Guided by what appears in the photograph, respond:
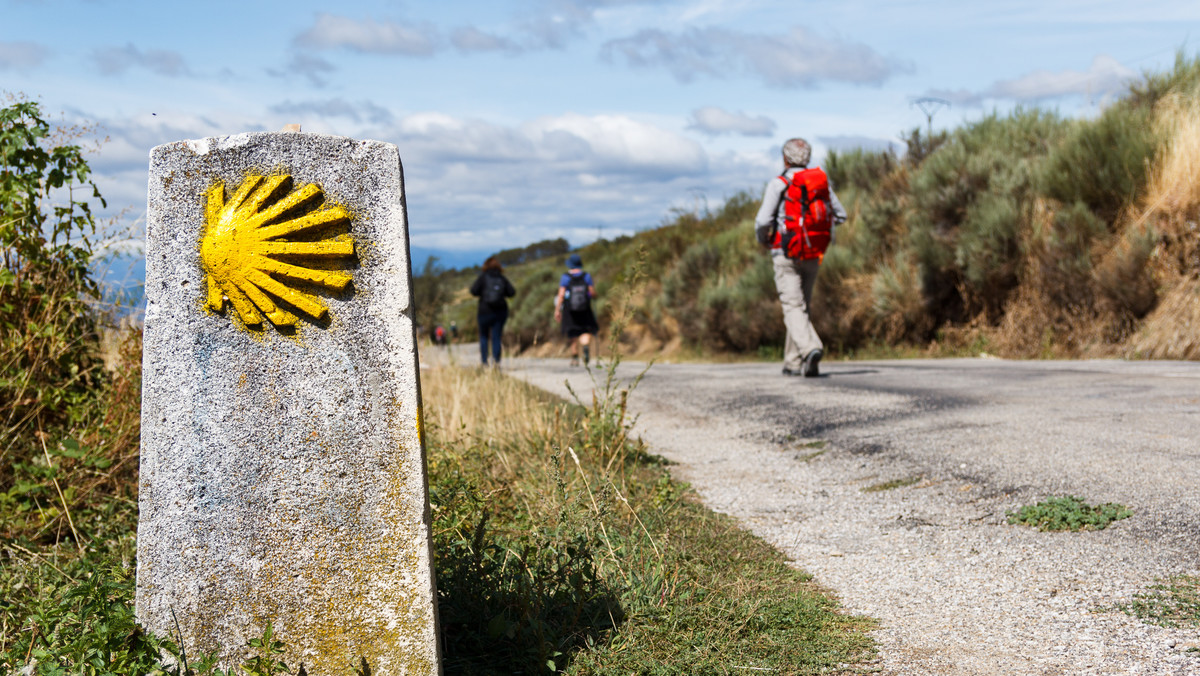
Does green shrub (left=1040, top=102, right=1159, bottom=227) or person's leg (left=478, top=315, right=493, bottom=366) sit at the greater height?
green shrub (left=1040, top=102, right=1159, bottom=227)

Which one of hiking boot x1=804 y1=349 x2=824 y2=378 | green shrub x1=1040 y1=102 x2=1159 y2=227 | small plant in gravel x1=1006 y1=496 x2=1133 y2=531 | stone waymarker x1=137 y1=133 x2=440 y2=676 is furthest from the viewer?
green shrub x1=1040 y1=102 x2=1159 y2=227

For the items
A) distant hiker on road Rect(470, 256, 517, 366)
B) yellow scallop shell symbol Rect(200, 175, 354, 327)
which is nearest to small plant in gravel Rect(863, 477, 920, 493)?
yellow scallop shell symbol Rect(200, 175, 354, 327)

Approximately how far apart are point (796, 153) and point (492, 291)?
4826 millimetres

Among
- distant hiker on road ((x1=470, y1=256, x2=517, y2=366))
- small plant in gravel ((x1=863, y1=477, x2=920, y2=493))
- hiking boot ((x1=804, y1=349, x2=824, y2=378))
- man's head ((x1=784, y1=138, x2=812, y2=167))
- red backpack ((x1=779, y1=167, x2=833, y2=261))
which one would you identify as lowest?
small plant in gravel ((x1=863, y1=477, x2=920, y2=493))

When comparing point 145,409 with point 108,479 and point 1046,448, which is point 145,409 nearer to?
point 108,479

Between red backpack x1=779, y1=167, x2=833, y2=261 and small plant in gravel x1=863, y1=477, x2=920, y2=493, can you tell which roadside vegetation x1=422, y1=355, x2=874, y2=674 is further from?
red backpack x1=779, y1=167, x2=833, y2=261

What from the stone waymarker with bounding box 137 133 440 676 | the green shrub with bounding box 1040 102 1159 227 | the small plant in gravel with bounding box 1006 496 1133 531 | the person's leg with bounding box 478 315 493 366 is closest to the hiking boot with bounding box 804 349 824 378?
the small plant in gravel with bounding box 1006 496 1133 531

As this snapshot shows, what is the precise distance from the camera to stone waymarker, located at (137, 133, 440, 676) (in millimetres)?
2344

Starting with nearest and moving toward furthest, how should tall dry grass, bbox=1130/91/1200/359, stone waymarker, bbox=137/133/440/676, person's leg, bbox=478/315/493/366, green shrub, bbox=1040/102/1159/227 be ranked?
stone waymarker, bbox=137/133/440/676 → tall dry grass, bbox=1130/91/1200/359 → green shrub, bbox=1040/102/1159/227 → person's leg, bbox=478/315/493/366

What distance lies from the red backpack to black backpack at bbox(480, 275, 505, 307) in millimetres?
4575

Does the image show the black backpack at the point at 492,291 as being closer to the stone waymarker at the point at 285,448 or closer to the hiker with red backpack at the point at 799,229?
the hiker with red backpack at the point at 799,229

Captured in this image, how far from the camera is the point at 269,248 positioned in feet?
8.01

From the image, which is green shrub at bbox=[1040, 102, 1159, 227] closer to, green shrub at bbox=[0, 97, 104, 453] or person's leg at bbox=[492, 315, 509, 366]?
person's leg at bbox=[492, 315, 509, 366]

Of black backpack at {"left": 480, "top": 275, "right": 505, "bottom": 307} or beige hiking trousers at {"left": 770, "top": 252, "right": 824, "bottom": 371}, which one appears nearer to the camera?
beige hiking trousers at {"left": 770, "top": 252, "right": 824, "bottom": 371}
